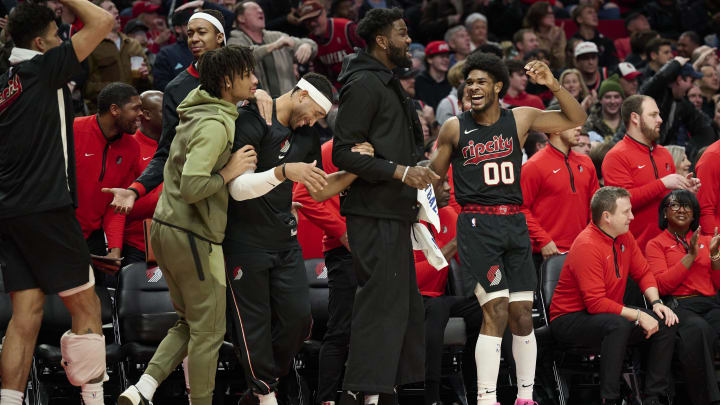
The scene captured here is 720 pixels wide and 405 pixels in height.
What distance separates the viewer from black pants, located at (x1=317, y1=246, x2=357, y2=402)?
20.6ft

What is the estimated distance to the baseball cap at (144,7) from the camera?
11.7 m

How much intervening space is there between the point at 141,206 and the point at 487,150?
252 cm

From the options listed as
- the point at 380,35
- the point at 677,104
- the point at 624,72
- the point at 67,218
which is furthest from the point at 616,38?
the point at 67,218

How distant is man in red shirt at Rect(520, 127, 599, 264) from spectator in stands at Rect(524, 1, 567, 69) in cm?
543

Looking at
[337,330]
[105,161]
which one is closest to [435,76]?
[105,161]

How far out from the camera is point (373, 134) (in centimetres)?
551

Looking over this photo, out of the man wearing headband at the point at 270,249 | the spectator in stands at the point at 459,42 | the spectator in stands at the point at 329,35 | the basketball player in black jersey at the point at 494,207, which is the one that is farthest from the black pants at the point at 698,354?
the spectator in stands at the point at 459,42

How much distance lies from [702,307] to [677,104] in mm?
3764

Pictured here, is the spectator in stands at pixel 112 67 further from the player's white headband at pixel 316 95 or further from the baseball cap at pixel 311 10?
the player's white headband at pixel 316 95

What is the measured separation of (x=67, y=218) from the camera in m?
5.34

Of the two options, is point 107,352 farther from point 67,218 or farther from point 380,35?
point 380,35

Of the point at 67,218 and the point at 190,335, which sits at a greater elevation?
the point at 67,218

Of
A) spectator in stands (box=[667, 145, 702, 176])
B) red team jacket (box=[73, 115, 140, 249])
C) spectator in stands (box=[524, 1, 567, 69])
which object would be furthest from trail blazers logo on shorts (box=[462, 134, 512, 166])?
spectator in stands (box=[524, 1, 567, 69])

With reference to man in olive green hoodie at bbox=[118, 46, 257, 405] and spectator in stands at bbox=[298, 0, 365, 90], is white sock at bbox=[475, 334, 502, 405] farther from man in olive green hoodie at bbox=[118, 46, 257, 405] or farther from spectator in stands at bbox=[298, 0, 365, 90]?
spectator in stands at bbox=[298, 0, 365, 90]
